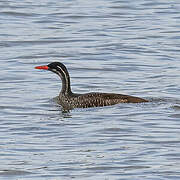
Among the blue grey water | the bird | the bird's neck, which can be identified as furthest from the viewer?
the bird's neck

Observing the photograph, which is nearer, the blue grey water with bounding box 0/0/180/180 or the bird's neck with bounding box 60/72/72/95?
the blue grey water with bounding box 0/0/180/180

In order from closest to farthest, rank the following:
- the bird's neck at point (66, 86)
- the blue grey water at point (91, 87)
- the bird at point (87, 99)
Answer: the blue grey water at point (91, 87) → the bird at point (87, 99) → the bird's neck at point (66, 86)

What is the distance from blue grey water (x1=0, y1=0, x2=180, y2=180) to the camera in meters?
12.5

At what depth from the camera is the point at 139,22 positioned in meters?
30.2

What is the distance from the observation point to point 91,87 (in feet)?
65.1

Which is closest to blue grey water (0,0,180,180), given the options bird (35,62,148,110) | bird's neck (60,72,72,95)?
bird (35,62,148,110)

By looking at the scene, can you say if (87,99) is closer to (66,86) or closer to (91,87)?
(66,86)

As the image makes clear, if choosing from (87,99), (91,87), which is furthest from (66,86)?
(91,87)

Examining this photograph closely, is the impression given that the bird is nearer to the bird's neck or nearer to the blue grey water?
the bird's neck

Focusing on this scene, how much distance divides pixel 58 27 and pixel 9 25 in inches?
63.9

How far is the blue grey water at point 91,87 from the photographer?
12453 millimetres

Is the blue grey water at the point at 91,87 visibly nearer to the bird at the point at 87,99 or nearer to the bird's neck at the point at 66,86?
the bird at the point at 87,99

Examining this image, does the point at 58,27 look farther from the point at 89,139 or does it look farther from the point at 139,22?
the point at 89,139

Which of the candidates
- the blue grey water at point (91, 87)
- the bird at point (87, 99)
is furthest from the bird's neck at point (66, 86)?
the blue grey water at point (91, 87)
